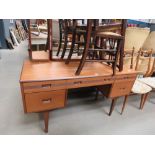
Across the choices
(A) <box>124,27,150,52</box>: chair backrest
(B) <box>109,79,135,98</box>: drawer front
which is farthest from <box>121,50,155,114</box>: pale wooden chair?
(B) <box>109,79,135,98</box>: drawer front

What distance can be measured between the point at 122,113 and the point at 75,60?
1.01 m

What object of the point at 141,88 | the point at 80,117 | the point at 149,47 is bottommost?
the point at 80,117

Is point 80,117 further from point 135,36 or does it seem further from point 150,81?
point 135,36

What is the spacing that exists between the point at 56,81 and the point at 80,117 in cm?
84

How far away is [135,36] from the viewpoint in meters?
2.30

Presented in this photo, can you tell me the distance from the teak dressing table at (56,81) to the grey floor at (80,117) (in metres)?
0.26

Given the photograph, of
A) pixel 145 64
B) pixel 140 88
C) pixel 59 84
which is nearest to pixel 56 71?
pixel 59 84

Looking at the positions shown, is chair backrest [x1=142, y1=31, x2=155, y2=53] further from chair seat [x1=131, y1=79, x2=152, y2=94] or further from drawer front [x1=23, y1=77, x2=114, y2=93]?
drawer front [x1=23, y1=77, x2=114, y2=93]

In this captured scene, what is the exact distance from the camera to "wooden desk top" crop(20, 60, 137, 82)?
130 cm

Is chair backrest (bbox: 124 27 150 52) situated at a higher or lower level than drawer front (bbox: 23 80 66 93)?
higher

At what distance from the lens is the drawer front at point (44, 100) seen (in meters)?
1.27

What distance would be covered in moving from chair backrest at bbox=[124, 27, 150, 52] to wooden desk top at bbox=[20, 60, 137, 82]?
0.86m
